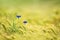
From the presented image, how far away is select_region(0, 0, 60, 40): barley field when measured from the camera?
66.3 inches

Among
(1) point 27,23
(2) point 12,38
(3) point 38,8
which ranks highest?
(3) point 38,8

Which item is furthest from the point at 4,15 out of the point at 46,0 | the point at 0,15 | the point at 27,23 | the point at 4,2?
the point at 46,0

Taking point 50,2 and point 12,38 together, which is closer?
point 12,38

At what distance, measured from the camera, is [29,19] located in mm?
1750

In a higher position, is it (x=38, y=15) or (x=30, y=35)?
(x=38, y=15)

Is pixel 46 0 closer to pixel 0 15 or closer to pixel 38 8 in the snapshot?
pixel 38 8

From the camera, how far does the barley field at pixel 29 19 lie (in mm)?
1685

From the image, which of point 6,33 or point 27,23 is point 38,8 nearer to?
point 27,23

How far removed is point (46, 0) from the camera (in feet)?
5.83

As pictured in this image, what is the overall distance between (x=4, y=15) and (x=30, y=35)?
38 centimetres

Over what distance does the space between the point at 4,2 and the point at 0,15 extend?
161 millimetres

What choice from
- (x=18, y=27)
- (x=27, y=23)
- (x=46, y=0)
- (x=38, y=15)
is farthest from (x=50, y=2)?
(x=18, y=27)

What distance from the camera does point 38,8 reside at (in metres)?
1.78

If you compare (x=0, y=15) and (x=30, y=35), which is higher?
(x=0, y=15)
